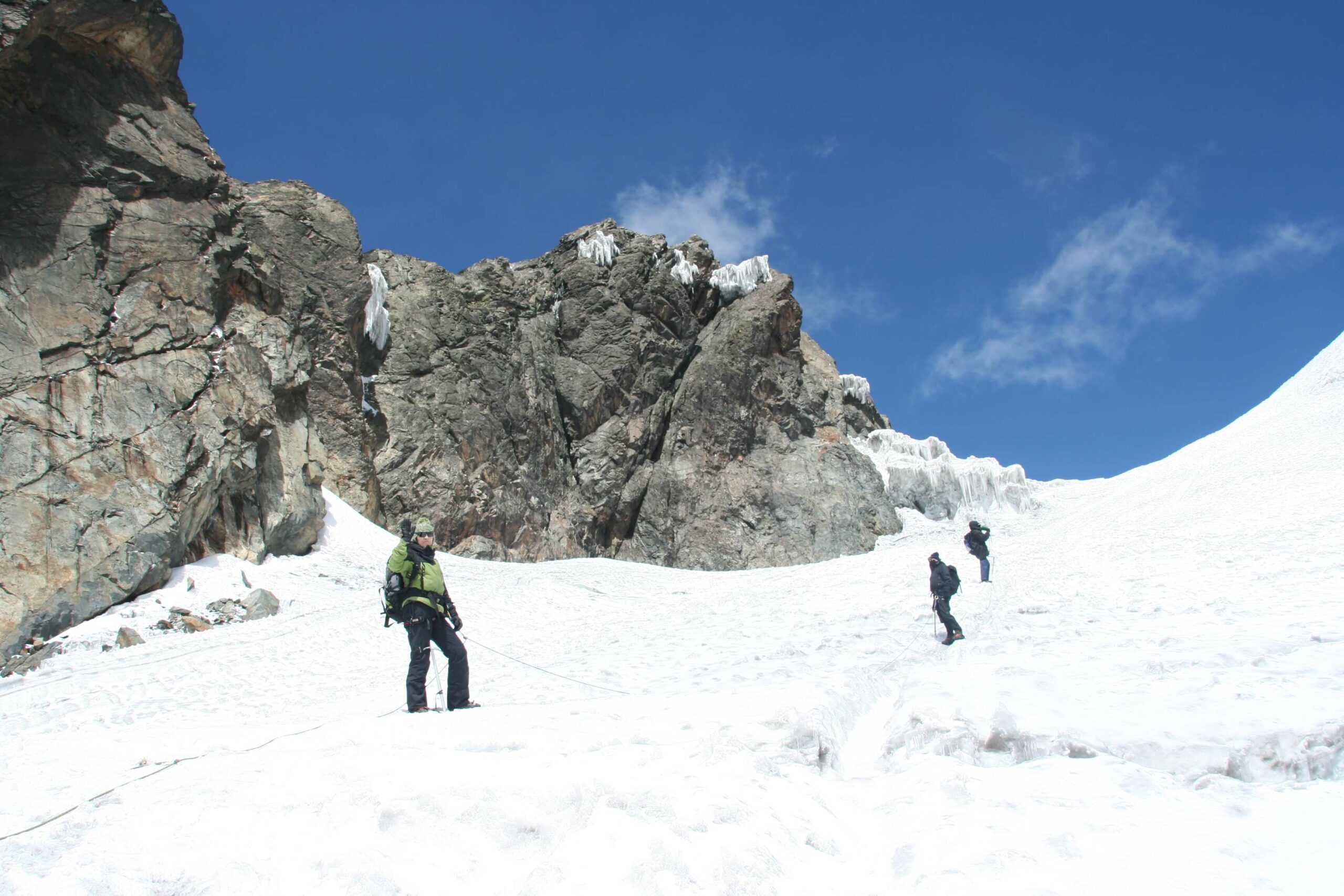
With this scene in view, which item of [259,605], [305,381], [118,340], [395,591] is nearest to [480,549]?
[305,381]

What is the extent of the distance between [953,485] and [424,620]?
123 feet

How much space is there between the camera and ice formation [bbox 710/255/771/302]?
1789 inches

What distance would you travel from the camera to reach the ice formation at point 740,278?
4544 cm

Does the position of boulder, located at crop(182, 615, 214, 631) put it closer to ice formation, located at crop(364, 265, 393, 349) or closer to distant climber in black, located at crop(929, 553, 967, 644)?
distant climber in black, located at crop(929, 553, 967, 644)

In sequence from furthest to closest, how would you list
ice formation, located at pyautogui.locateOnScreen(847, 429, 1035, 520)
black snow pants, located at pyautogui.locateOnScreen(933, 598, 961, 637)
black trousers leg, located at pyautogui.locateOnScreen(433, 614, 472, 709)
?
ice formation, located at pyautogui.locateOnScreen(847, 429, 1035, 520), black snow pants, located at pyautogui.locateOnScreen(933, 598, 961, 637), black trousers leg, located at pyautogui.locateOnScreen(433, 614, 472, 709)

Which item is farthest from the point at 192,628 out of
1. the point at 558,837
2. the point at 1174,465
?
the point at 1174,465

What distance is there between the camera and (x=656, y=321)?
138 ft

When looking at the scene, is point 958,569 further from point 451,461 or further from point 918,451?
point 918,451


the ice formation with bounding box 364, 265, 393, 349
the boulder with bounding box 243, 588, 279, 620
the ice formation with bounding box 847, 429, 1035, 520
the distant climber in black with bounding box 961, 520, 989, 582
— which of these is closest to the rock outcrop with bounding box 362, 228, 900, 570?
the ice formation with bounding box 364, 265, 393, 349

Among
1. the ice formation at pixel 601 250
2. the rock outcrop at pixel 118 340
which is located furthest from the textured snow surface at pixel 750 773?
the ice formation at pixel 601 250

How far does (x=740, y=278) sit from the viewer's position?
45531mm

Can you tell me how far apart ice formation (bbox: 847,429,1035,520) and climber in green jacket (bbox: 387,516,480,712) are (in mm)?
35535

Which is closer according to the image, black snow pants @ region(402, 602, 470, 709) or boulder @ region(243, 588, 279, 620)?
black snow pants @ region(402, 602, 470, 709)

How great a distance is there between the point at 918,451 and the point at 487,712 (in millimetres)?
40807
